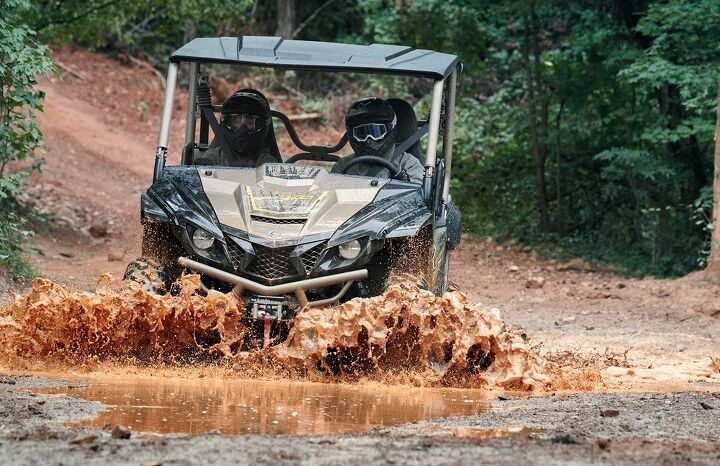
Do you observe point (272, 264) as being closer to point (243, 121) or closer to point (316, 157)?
point (243, 121)

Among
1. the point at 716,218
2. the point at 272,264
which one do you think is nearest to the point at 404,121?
the point at 272,264

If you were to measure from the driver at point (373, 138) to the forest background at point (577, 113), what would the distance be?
6656mm

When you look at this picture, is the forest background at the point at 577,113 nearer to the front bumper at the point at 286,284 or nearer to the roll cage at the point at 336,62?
the roll cage at the point at 336,62

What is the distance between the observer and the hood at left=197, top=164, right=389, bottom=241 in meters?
8.14

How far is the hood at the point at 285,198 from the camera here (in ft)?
26.7

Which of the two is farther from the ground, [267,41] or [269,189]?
[267,41]

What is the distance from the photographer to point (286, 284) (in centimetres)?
794

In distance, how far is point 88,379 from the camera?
7422 millimetres

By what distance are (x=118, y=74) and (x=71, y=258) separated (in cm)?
1504

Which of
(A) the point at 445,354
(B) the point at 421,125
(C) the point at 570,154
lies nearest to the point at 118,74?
(C) the point at 570,154

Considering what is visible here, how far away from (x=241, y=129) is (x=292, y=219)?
1654 millimetres

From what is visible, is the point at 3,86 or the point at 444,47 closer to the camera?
the point at 3,86

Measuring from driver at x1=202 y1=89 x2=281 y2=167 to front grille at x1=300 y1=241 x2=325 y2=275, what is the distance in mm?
1754

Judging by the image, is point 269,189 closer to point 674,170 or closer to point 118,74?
point 674,170
